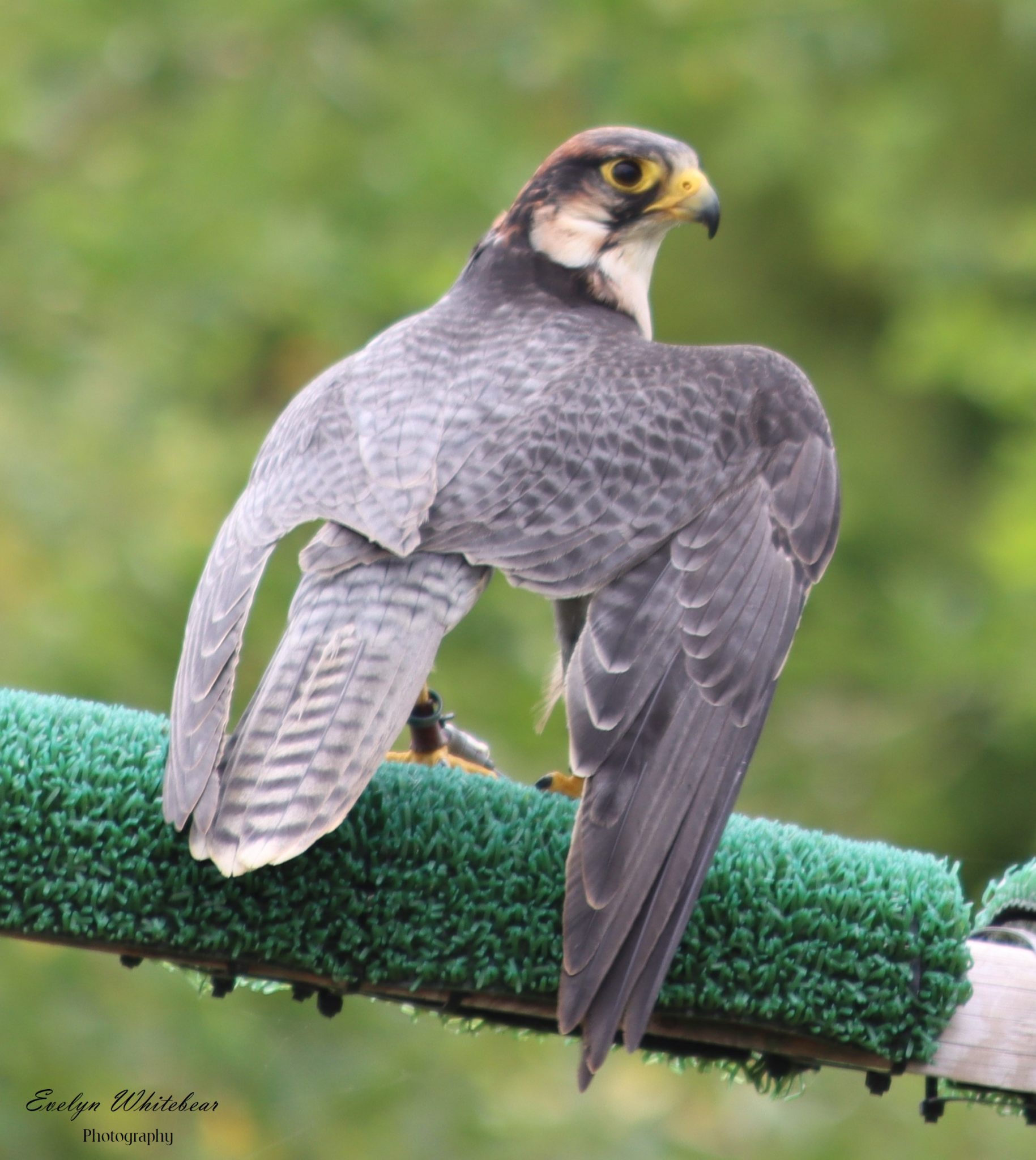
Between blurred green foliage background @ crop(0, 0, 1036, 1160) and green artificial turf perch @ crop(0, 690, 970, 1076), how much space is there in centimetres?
179

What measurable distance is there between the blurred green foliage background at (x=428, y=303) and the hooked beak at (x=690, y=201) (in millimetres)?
1554

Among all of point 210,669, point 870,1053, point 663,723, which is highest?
point 663,723

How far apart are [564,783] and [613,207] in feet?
3.82

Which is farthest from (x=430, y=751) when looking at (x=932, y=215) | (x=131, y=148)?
(x=932, y=215)

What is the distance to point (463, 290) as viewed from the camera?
3084mm

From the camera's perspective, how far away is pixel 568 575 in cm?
229

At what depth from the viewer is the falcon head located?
310cm

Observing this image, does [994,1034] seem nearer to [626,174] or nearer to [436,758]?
[436,758]

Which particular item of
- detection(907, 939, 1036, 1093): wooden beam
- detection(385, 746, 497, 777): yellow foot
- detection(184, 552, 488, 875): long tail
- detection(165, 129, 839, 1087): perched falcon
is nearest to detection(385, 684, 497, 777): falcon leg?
detection(385, 746, 497, 777): yellow foot

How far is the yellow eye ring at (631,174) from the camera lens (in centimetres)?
311

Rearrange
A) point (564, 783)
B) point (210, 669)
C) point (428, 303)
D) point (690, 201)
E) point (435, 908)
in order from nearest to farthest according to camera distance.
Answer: point (435, 908) → point (210, 669) → point (564, 783) → point (690, 201) → point (428, 303)

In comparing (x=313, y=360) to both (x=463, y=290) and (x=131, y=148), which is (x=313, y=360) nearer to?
(x=131, y=148)

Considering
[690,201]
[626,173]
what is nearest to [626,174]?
[626,173]

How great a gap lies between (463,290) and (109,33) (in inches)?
107
